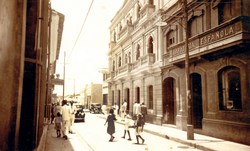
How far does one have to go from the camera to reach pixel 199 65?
1225cm

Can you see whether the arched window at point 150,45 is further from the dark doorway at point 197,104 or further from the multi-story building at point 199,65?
the dark doorway at point 197,104

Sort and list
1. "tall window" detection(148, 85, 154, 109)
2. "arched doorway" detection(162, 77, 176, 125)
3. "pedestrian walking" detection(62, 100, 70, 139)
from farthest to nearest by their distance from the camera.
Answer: "tall window" detection(148, 85, 154, 109) → "arched doorway" detection(162, 77, 176, 125) → "pedestrian walking" detection(62, 100, 70, 139)

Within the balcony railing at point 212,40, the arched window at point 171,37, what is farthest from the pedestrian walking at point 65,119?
the arched window at point 171,37

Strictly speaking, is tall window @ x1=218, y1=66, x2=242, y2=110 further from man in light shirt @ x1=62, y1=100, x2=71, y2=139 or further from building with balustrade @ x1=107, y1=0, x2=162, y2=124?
man in light shirt @ x1=62, y1=100, x2=71, y2=139

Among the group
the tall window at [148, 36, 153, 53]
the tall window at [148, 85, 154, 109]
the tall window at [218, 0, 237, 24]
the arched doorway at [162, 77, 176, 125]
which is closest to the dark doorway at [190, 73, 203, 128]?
the arched doorway at [162, 77, 176, 125]

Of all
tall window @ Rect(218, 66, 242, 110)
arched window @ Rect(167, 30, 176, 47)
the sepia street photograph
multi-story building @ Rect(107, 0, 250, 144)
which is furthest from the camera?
arched window @ Rect(167, 30, 176, 47)

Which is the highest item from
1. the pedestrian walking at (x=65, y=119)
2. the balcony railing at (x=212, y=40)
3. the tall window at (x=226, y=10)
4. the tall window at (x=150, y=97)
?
the tall window at (x=226, y=10)

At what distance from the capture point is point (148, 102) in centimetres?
1883

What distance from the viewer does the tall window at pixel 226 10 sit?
9.83m

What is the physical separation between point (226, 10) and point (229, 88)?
3970 mm

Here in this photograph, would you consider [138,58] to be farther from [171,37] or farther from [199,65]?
[199,65]

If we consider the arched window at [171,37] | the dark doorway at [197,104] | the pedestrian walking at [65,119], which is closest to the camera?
the pedestrian walking at [65,119]

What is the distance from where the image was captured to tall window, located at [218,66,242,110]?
976cm

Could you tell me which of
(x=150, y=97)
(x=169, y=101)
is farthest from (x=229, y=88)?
(x=150, y=97)
